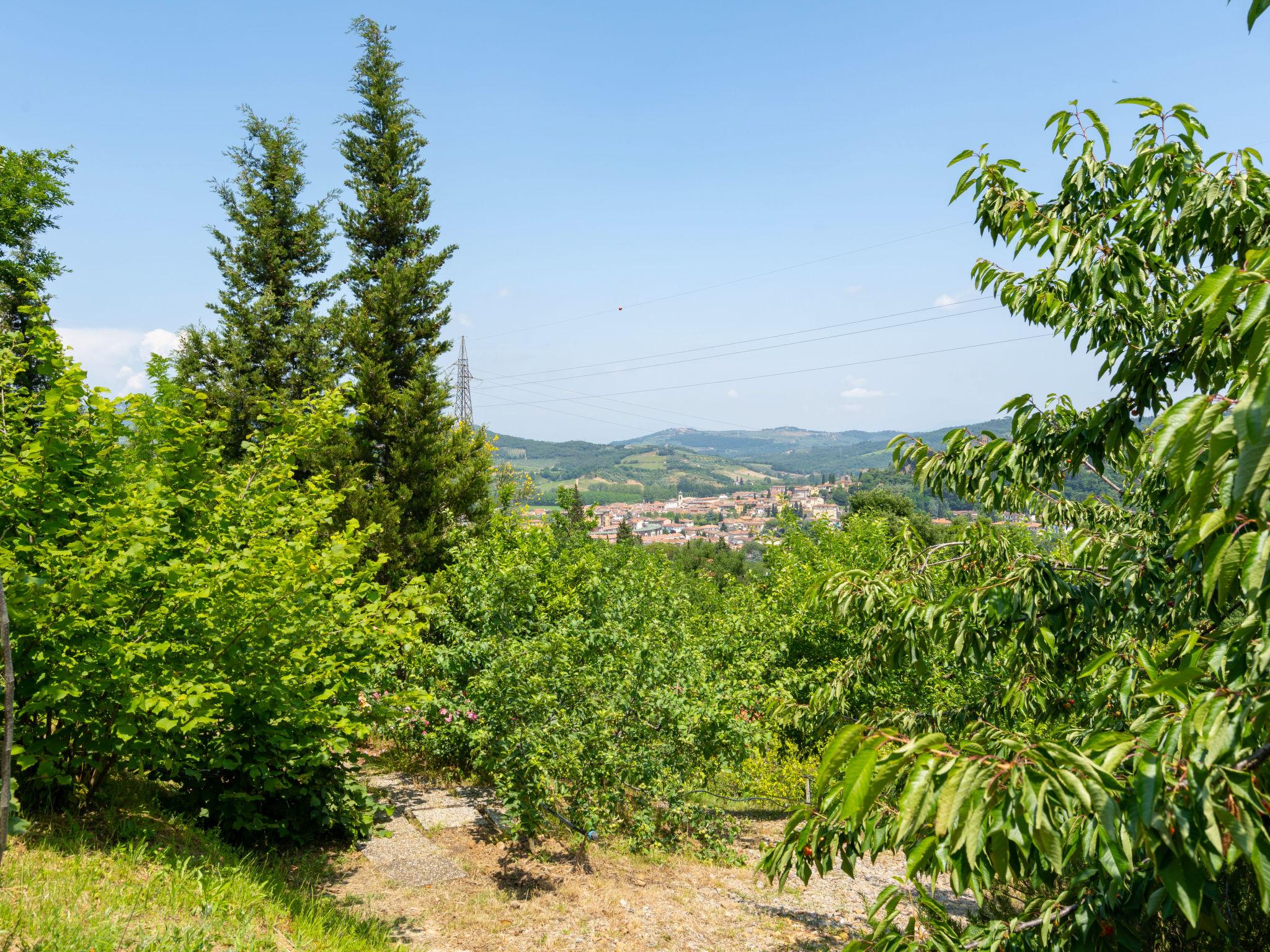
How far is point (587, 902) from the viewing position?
6.78 meters

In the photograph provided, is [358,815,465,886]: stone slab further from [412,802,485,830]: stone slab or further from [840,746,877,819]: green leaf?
[840,746,877,819]: green leaf

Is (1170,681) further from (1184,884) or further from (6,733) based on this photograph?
(6,733)

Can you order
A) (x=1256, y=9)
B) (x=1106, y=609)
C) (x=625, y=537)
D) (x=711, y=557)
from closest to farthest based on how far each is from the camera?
1. (x=1256, y=9)
2. (x=1106, y=609)
3. (x=625, y=537)
4. (x=711, y=557)

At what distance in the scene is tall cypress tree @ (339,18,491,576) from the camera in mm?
13641

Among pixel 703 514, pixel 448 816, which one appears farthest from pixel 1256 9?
pixel 703 514

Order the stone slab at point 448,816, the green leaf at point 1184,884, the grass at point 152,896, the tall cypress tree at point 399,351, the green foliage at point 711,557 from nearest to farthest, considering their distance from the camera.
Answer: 1. the green leaf at point 1184,884
2. the grass at point 152,896
3. the stone slab at point 448,816
4. the tall cypress tree at point 399,351
5. the green foliage at point 711,557

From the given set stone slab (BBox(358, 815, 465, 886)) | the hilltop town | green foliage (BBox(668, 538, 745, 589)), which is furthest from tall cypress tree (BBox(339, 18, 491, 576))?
the hilltop town

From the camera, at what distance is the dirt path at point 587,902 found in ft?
19.8

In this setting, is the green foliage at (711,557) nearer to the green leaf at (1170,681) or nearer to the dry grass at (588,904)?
the dry grass at (588,904)

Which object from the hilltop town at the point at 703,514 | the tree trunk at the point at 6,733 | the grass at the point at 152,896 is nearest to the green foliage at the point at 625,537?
the grass at the point at 152,896

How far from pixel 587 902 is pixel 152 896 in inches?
148

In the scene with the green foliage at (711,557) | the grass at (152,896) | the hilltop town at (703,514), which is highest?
the grass at (152,896)

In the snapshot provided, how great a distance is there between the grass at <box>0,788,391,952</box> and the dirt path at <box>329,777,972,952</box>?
0.71m

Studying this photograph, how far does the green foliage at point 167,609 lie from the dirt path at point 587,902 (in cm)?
111
